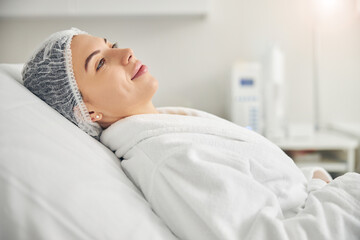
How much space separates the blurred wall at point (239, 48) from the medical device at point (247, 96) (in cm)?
36

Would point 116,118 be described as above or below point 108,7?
below

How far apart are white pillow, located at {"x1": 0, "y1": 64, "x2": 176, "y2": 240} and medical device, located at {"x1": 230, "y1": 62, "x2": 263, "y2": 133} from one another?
167 cm

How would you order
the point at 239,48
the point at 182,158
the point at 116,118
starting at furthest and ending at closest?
the point at 239,48, the point at 116,118, the point at 182,158

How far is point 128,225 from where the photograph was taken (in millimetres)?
700

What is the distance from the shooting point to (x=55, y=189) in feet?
2.19

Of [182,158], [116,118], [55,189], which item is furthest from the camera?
[116,118]

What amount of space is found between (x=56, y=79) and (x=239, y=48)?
2.07 meters

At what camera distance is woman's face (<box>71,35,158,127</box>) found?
1.00 metres

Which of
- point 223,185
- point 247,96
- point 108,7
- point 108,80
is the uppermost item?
point 108,7

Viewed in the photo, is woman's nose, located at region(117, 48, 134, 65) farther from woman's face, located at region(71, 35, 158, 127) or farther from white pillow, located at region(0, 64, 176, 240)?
white pillow, located at region(0, 64, 176, 240)

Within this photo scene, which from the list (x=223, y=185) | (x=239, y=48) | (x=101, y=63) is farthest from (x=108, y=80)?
(x=239, y=48)

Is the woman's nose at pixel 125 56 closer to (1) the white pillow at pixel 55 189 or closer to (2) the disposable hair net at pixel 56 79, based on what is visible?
(2) the disposable hair net at pixel 56 79

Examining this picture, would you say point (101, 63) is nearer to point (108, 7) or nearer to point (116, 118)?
point (116, 118)

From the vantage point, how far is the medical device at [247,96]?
2.37 metres
